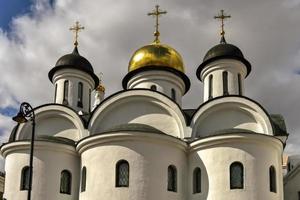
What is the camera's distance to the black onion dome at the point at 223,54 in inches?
821

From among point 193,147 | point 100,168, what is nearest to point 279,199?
point 193,147

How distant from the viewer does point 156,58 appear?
21.7m

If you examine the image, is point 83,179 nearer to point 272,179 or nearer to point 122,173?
point 122,173

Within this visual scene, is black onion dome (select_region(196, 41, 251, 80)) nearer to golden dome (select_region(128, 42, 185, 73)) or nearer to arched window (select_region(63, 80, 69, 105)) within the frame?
golden dome (select_region(128, 42, 185, 73))

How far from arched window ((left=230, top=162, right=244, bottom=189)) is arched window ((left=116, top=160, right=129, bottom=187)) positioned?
134 inches

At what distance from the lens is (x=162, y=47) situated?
2234 centimetres

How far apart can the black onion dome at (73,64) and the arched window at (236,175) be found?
31.0 feet

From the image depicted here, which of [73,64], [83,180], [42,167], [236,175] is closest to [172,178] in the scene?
[236,175]

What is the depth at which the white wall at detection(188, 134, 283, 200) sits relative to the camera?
15.7 meters

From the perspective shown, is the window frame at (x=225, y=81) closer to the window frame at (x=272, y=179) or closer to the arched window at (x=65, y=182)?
the window frame at (x=272, y=179)

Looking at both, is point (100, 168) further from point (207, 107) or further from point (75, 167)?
point (207, 107)

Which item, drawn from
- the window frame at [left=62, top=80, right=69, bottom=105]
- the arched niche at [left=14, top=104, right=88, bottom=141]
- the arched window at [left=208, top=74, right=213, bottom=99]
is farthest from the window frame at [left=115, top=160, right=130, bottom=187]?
the window frame at [left=62, top=80, right=69, bottom=105]

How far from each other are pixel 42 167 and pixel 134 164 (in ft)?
11.6

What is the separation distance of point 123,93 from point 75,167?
3.31 metres
